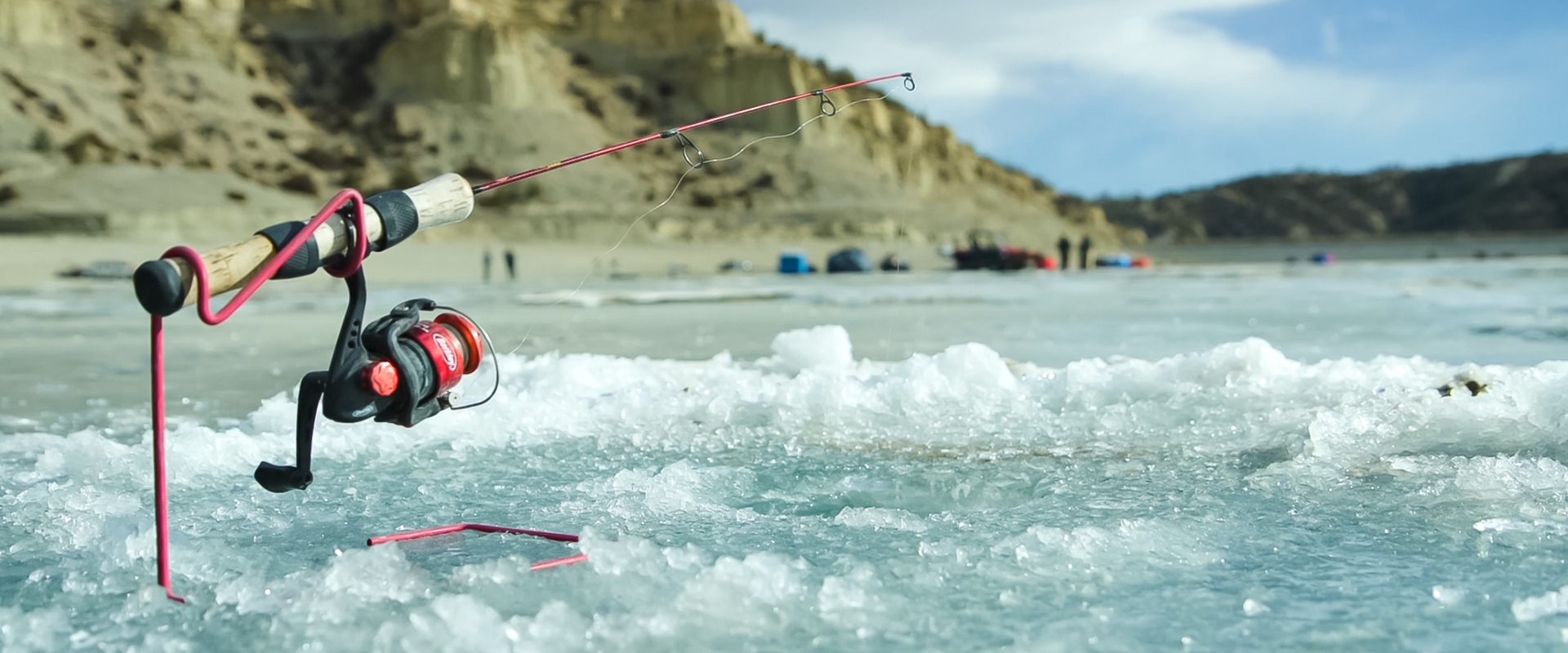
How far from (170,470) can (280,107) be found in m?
71.9

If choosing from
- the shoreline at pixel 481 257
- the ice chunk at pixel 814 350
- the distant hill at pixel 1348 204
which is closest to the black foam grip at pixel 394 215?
the ice chunk at pixel 814 350

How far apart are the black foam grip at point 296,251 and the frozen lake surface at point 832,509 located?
0.91m

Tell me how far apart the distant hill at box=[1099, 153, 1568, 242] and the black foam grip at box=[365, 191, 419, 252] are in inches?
6606

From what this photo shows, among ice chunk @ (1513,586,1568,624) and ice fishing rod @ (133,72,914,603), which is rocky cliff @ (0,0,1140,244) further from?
ice chunk @ (1513,586,1568,624)

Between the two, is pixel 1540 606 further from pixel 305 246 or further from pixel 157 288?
pixel 157 288

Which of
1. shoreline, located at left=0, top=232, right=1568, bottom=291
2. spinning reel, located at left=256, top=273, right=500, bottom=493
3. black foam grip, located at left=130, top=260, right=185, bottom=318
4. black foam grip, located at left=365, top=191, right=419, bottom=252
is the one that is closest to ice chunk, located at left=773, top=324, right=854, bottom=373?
spinning reel, located at left=256, top=273, right=500, bottom=493

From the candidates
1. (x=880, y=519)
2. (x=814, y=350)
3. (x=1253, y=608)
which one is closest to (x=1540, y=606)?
(x=1253, y=608)

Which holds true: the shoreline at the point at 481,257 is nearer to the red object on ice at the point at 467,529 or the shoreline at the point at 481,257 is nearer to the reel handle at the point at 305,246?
the red object on ice at the point at 467,529

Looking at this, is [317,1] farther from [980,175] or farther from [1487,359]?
[1487,359]

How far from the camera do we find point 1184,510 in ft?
14.6

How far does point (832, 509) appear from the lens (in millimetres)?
4617

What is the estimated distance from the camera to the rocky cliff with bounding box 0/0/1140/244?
53.8 meters

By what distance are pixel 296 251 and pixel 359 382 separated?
0.52 meters

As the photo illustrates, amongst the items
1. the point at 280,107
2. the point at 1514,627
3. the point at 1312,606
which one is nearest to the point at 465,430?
the point at 1312,606
